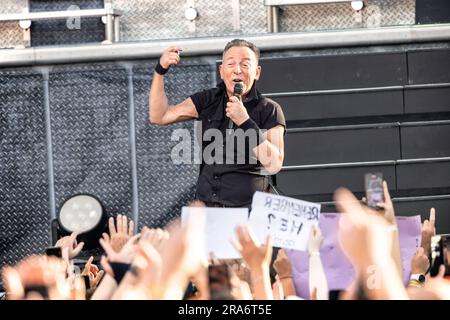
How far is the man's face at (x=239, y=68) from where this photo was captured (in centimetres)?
621

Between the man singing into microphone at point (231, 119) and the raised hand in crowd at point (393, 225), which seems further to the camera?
the man singing into microphone at point (231, 119)

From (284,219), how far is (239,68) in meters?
1.21

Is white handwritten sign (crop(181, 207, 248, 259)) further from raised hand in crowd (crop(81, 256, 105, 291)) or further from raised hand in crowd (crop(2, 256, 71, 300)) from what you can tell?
raised hand in crowd (crop(2, 256, 71, 300))

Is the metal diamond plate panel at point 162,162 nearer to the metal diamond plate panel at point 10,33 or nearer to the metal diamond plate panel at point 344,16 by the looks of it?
the metal diamond plate panel at point 344,16

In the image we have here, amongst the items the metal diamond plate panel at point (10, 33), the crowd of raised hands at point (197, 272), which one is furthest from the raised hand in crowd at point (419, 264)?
the metal diamond plate panel at point (10, 33)

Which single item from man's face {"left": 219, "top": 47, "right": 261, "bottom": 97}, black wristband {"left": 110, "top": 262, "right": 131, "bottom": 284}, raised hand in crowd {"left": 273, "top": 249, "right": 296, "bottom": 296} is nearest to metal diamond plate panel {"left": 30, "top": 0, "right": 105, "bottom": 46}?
man's face {"left": 219, "top": 47, "right": 261, "bottom": 97}

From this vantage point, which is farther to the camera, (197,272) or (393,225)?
(393,225)

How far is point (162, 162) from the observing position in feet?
25.9

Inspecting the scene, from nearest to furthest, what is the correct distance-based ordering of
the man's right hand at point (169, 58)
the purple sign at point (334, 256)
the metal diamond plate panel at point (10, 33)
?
the purple sign at point (334, 256)
the man's right hand at point (169, 58)
the metal diamond plate panel at point (10, 33)

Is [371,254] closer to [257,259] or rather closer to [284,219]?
[257,259]

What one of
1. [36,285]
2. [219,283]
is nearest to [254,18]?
[219,283]

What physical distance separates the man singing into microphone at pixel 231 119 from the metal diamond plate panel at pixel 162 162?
150cm

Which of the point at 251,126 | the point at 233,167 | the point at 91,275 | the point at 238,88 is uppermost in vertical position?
the point at 238,88
